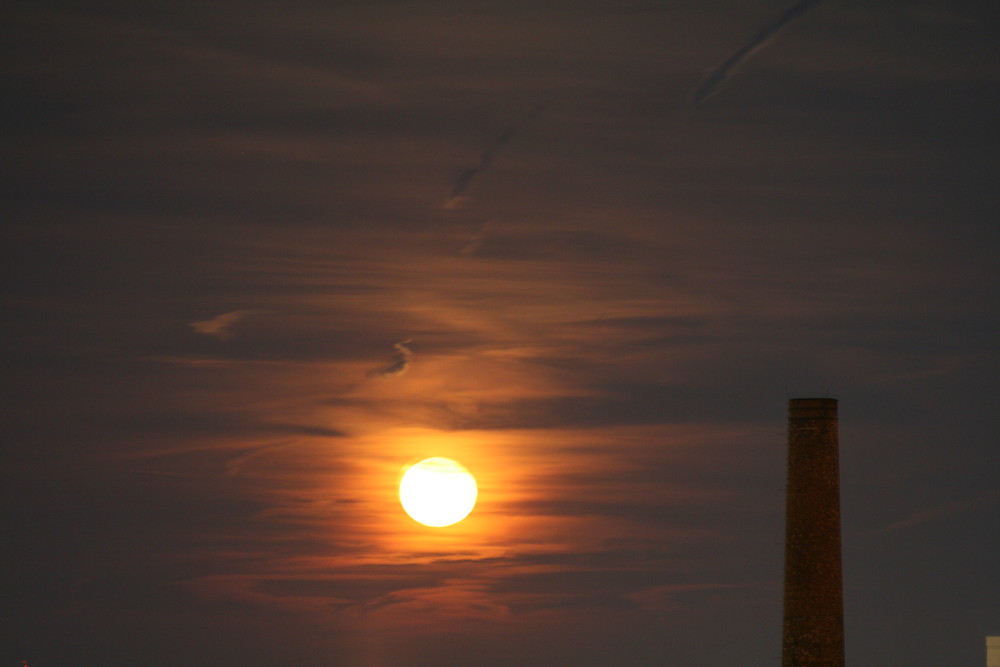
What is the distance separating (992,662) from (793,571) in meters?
8.53

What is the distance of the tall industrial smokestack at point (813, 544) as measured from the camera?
33.8 meters

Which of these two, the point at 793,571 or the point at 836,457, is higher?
the point at 836,457

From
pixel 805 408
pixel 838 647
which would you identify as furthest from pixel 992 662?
pixel 805 408

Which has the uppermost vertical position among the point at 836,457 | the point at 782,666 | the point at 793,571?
the point at 836,457

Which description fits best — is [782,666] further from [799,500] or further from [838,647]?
[799,500]

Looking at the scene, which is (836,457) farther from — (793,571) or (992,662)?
(992,662)

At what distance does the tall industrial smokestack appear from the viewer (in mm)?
33812

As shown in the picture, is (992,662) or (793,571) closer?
(793,571)

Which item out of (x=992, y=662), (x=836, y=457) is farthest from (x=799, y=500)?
(x=992, y=662)

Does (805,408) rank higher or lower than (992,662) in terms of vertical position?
higher

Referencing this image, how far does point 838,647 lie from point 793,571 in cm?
227

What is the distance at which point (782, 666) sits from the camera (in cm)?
3456

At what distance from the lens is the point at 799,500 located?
1351 inches

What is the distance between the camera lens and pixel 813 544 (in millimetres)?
34094
